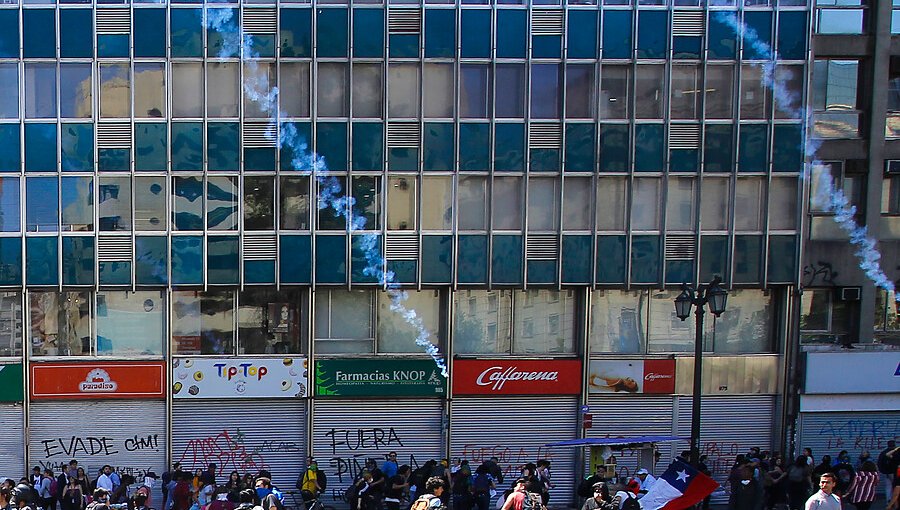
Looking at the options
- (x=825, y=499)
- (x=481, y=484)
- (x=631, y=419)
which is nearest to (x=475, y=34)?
(x=631, y=419)

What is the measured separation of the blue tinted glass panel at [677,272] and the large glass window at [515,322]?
2290 mm

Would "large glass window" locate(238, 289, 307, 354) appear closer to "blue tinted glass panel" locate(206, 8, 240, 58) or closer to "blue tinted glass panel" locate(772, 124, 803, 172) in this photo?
"blue tinted glass panel" locate(206, 8, 240, 58)

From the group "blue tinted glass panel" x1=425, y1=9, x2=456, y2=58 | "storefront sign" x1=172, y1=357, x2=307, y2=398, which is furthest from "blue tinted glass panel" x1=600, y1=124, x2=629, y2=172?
"storefront sign" x1=172, y1=357, x2=307, y2=398

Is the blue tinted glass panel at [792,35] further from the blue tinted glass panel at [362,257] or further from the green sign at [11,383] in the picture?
the green sign at [11,383]

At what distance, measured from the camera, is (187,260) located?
24.1m

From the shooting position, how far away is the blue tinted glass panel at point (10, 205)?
23.8 metres

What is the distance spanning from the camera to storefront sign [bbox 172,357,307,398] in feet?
80.5

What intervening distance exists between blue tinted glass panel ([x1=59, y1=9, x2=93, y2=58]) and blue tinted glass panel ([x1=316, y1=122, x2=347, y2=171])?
531 centimetres

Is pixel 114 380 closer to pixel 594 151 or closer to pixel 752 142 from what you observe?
pixel 594 151

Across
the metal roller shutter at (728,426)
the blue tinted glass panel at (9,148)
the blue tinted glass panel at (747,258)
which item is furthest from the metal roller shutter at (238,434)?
the blue tinted glass panel at (747,258)

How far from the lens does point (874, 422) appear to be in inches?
1022

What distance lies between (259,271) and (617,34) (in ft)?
31.6

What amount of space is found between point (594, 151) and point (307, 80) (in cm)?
665

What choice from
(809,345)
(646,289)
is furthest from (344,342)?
(809,345)
